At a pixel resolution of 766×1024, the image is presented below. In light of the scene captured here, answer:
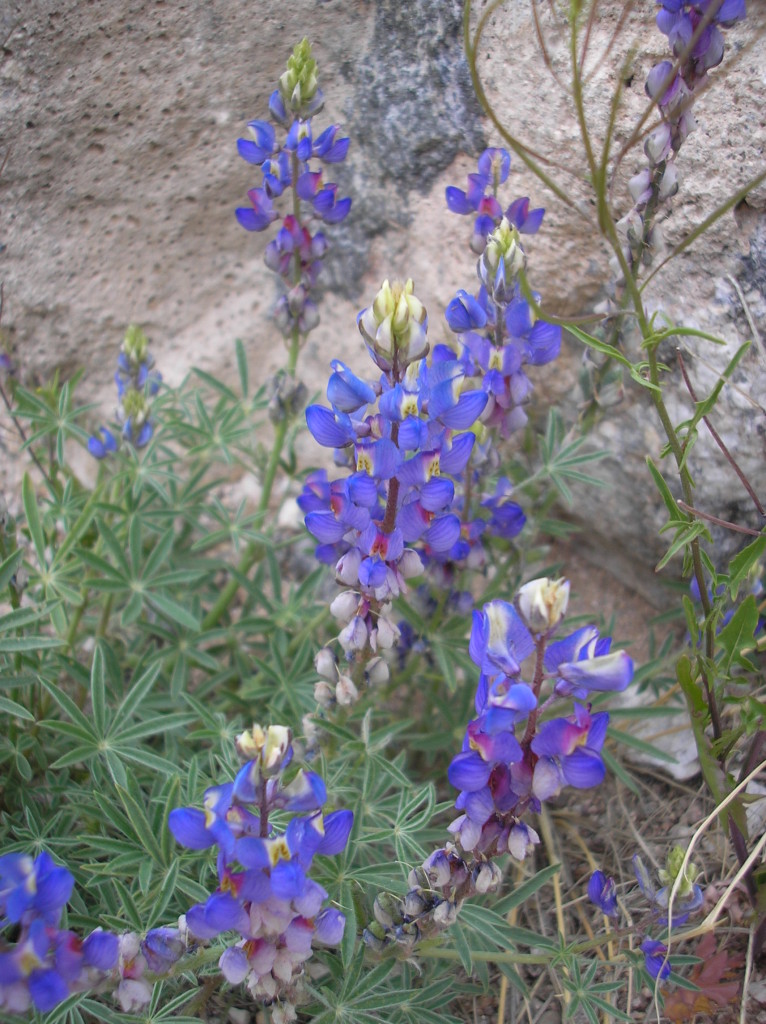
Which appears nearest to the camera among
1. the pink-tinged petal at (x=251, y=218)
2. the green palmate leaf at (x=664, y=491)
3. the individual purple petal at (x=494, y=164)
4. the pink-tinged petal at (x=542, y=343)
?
the green palmate leaf at (x=664, y=491)

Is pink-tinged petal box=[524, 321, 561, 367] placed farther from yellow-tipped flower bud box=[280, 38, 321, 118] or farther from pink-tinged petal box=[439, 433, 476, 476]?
yellow-tipped flower bud box=[280, 38, 321, 118]

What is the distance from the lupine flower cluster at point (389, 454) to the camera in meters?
1.56

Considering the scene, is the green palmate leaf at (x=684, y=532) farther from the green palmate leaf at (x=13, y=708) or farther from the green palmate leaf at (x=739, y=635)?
the green palmate leaf at (x=13, y=708)

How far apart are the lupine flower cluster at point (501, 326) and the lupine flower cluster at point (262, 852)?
1.05 meters

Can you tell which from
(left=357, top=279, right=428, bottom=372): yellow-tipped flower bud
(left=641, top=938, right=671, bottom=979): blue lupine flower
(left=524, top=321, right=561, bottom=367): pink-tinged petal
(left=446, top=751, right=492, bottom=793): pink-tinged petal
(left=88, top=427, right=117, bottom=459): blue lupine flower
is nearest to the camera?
(left=446, top=751, right=492, bottom=793): pink-tinged petal

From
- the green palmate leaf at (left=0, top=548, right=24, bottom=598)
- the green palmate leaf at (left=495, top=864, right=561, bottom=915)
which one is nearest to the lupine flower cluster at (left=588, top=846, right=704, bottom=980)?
the green palmate leaf at (left=495, top=864, right=561, bottom=915)

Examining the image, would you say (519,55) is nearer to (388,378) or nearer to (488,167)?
(488,167)

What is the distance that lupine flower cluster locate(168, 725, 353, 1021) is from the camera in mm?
1311

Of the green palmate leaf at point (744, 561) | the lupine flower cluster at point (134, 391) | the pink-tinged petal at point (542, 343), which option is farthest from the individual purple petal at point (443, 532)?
the lupine flower cluster at point (134, 391)

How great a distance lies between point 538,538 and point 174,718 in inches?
62.4

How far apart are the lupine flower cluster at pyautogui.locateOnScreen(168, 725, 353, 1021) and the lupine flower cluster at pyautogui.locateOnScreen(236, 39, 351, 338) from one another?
61.0 inches

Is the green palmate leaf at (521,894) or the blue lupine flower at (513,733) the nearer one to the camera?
the blue lupine flower at (513,733)

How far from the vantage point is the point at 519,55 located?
2627 millimetres

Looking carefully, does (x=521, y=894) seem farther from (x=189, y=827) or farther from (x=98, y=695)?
(x=98, y=695)
